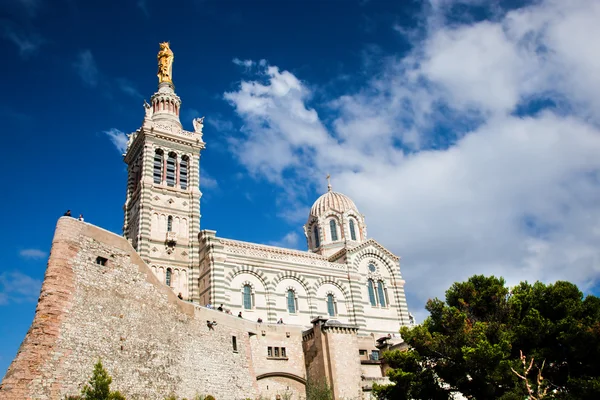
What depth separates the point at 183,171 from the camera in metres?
40.6

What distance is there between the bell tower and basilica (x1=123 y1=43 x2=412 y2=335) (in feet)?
0.22

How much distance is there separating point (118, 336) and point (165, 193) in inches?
764

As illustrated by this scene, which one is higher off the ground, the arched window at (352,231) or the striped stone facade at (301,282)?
the arched window at (352,231)

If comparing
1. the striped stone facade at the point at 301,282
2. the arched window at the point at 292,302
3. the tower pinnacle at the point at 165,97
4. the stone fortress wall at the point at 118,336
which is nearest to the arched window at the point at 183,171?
the tower pinnacle at the point at 165,97

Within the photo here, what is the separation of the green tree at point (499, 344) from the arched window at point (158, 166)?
22038mm

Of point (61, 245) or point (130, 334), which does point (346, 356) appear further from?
point (61, 245)

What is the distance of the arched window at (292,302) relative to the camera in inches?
1484

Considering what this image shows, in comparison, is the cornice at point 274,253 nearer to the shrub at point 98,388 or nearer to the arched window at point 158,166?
the arched window at point 158,166

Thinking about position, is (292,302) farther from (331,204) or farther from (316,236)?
(331,204)

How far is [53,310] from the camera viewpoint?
1830cm

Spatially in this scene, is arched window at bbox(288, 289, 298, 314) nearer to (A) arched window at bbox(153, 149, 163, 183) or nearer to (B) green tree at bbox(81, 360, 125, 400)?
(A) arched window at bbox(153, 149, 163, 183)

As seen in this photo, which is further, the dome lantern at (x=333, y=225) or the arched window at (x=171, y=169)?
the dome lantern at (x=333, y=225)

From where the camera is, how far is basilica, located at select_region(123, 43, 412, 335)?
35719 mm

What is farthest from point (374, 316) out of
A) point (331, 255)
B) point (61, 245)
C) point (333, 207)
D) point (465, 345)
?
point (61, 245)
